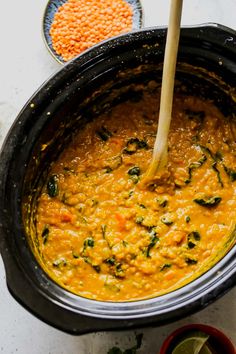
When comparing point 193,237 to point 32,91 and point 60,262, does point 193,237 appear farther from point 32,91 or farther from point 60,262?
point 32,91

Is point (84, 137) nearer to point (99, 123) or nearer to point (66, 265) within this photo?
point (99, 123)

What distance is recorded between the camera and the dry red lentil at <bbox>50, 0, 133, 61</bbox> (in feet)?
7.57

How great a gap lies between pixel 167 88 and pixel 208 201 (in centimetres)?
36

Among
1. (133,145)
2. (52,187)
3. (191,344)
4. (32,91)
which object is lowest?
(191,344)

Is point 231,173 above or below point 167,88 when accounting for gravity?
below

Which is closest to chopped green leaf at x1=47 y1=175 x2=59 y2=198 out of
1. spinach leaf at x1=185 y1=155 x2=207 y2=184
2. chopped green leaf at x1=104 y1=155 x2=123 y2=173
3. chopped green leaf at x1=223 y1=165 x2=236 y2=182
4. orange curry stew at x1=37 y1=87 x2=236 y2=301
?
orange curry stew at x1=37 y1=87 x2=236 y2=301

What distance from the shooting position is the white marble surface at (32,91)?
208 cm

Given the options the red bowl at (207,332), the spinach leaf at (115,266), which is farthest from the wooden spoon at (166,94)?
the red bowl at (207,332)

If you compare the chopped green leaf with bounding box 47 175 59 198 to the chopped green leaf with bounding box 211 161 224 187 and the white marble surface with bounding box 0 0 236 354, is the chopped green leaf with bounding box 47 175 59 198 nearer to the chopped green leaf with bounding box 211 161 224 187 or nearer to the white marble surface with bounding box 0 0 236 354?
the white marble surface with bounding box 0 0 236 354

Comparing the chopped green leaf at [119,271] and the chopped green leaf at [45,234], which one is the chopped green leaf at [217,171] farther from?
the chopped green leaf at [45,234]

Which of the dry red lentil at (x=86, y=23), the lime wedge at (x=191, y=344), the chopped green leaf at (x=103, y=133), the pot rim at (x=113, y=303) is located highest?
the dry red lentil at (x=86, y=23)

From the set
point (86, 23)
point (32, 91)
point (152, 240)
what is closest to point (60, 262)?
point (152, 240)

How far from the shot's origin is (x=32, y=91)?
230 cm

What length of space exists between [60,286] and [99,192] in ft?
1.06
